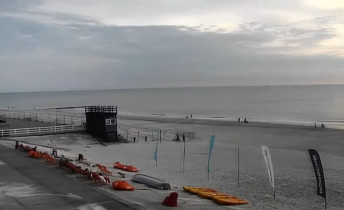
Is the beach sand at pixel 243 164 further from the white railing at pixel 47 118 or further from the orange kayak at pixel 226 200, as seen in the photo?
the white railing at pixel 47 118

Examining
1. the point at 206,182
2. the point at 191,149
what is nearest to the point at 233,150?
the point at 191,149

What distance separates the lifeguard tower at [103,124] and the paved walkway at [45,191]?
18085 mm

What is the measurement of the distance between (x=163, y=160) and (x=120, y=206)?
49.7 ft

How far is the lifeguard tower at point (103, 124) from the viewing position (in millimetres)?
39750

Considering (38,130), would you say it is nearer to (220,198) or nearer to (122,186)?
(122,186)

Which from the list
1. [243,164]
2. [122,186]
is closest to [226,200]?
[122,186]

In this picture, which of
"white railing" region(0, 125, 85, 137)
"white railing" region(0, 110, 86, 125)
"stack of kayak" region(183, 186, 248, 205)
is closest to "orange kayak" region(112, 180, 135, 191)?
"stack of kayak" region(183, 186, 248, 205)

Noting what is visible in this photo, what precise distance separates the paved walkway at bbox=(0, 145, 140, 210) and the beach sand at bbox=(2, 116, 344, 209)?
1420 mm

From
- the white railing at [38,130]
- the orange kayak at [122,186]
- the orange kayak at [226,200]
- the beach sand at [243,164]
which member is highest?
the white railing at [38,130]

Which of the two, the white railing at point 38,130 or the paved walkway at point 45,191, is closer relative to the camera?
the paved walkway at point 45,191

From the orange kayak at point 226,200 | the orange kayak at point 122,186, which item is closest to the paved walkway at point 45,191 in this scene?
the orange kayak at point 122,186

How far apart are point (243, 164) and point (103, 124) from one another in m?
17.1

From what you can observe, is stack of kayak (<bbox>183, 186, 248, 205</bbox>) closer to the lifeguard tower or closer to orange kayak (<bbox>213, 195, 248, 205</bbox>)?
orange kayak (<bbox>213, 195, 248, 205</bbox>)

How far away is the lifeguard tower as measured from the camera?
130 feet
